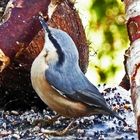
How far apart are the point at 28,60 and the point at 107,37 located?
158cm

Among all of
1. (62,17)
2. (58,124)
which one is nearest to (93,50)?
(62,17)

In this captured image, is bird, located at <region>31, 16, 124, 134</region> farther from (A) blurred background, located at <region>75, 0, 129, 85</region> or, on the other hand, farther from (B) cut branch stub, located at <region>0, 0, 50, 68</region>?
(A) blurred background, located at <region>75, 0, 129, 85</region>

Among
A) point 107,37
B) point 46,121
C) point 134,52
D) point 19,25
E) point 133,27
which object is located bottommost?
point 46,121

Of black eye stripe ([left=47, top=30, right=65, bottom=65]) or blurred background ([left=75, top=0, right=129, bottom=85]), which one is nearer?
black eye stripe ([left=47, top=30, right=65, bottom=65])

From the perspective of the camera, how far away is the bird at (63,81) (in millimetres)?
2182

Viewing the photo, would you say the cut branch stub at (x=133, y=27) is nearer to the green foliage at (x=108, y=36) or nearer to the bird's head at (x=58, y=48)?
the bird's head at (x=58, y=48)

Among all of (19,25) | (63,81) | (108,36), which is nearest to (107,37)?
(108,36)

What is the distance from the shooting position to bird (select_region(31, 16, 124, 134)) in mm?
2182

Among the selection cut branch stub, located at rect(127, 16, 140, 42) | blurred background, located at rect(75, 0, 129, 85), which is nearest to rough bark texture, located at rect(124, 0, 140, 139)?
cut branch stub, located at rect(127, 16, 140, 42)

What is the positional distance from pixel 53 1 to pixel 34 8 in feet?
0.26

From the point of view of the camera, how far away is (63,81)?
2195mm

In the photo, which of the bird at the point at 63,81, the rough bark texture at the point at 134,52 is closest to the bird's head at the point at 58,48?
the bird at the point at 63,81

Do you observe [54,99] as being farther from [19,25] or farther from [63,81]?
[19,25]

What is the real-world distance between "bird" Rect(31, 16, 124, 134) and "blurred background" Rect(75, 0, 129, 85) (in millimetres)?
1581
